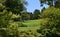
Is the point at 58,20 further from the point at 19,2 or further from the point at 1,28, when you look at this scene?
the point at 19,2

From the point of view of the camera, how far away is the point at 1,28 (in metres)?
13.6

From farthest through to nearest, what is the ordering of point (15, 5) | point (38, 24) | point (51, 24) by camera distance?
point (15, 5) < point (38, 24) < point (51, 24)

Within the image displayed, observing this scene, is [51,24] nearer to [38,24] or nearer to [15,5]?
[38,24]

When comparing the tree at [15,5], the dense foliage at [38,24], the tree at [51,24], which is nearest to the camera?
the dense foliage at [38,24]

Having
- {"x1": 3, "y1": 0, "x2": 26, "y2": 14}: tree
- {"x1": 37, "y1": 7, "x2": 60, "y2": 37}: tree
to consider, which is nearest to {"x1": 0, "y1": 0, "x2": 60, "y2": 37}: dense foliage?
{"x1": 37, "y1": 7, "x2": 60, "y2": 37}: tree

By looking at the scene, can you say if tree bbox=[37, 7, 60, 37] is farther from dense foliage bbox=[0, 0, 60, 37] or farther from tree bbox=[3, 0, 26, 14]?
tree bbox=[3, 0, 26, 14]

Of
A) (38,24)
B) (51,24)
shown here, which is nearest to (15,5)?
(38,24)

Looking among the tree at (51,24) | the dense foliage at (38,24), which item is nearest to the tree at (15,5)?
the dense foliage at (38,24)

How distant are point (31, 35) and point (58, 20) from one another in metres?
6.74

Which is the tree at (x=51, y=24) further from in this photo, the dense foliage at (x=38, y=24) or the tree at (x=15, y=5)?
the tree at (x=15, y=5)

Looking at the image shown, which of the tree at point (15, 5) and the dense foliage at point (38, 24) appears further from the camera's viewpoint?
the tree at point (15, 5)

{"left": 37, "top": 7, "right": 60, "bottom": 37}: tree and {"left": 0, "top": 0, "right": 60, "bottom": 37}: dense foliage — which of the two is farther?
{"left": 37, "top": 7, "right": 60, "bottom": 37}: tree

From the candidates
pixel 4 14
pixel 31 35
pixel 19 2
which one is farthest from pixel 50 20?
pixel 19 2

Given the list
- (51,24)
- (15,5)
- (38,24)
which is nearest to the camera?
(51,24)
